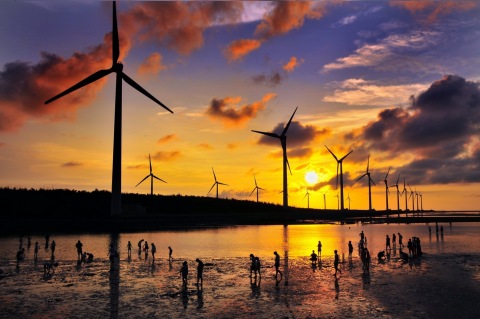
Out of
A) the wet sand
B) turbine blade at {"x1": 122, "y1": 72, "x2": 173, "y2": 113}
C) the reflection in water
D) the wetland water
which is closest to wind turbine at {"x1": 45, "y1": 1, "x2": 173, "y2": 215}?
turbine blade at {"x1": 122, "y1": 72, "x2": 173, "y2": 113}

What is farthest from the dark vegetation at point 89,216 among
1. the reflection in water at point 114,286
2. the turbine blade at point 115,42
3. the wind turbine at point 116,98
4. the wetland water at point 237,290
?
the reflection in water at point 114,286

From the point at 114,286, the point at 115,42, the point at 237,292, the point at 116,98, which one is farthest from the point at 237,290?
the point at 115,42

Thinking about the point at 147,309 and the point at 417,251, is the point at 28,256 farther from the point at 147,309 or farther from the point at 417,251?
the point at 417,251

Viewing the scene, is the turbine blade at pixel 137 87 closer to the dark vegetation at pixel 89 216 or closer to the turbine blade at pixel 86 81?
the turbine blade at pixel 86 81

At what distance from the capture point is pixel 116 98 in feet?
291

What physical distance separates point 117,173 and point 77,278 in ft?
179

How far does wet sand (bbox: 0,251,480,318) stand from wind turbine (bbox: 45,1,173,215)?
1836 inches

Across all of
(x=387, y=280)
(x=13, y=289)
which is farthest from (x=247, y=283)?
(x=13, y=289)

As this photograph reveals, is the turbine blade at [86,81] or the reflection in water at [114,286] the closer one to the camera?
the reflection in water at [114,286]

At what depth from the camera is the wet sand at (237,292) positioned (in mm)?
21750

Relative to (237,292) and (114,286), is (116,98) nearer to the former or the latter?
(114,286)

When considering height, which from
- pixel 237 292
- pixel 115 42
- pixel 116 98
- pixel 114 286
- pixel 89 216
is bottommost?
pixel 237 292

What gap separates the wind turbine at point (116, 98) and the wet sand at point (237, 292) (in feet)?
153

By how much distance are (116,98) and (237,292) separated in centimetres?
7010
